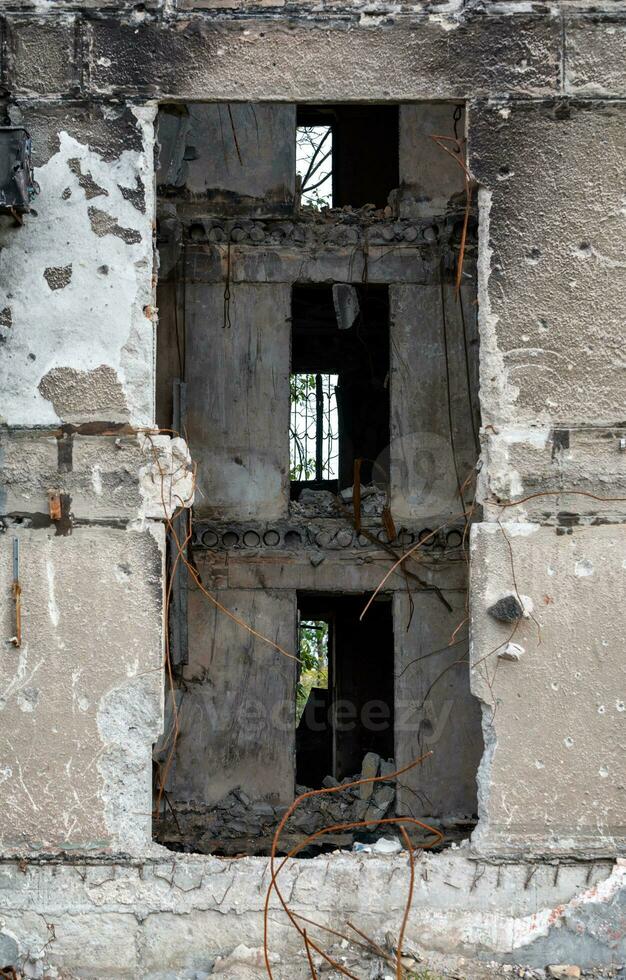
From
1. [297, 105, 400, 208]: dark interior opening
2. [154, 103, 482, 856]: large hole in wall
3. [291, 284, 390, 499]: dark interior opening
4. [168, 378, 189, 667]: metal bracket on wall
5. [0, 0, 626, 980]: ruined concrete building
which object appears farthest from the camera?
[297, 105, 400, 208]: dark interior opening

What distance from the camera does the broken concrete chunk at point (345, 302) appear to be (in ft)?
32.7

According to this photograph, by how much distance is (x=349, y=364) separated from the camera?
13016mm

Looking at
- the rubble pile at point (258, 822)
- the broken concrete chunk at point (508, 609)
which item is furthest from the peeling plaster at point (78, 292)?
the rubble pile at point (258, 822)

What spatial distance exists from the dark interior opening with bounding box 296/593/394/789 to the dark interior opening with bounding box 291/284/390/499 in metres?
1.36

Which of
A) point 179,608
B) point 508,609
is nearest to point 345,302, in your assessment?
point 179,608

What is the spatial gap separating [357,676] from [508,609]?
6.55 m

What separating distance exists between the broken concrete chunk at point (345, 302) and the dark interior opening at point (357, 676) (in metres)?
2.98

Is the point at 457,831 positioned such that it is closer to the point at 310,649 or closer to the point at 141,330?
the point at 141,330

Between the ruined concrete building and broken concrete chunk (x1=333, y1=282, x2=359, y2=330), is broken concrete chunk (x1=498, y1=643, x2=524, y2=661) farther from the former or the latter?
broken concrete chunk (x1=333, y1=282, x2=359, y2=330)

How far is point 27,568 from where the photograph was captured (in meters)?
5.89

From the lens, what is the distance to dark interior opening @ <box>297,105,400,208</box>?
12555 millimetres

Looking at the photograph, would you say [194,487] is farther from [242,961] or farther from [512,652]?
[242,961]

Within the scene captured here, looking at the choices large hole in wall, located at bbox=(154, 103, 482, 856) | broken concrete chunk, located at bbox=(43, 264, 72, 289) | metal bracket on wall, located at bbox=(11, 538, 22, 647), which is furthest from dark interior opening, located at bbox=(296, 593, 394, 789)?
broken concrete chunk, located at bbox=(43, 264, 72, 289)

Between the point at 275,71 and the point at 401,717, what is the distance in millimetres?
5353
